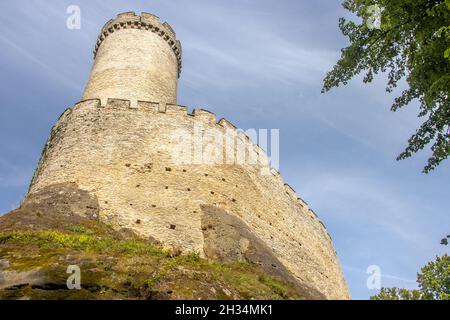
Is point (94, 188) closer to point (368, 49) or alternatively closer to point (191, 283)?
point (191, 283)

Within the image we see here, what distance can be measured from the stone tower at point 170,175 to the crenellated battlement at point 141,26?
4.70 ft

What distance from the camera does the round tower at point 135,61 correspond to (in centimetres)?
1941

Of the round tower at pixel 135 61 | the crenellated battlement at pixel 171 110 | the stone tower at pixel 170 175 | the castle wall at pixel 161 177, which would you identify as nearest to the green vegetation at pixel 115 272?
the stone tower at pixel 170 175

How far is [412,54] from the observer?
893 cm

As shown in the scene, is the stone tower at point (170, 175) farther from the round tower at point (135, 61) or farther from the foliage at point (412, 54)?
the foliage at point (412, 54)

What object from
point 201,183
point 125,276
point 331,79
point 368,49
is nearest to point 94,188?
point 201,183

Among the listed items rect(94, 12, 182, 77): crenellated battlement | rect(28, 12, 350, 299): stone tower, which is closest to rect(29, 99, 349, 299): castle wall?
rect(28, 12, 350, 299): stone tower

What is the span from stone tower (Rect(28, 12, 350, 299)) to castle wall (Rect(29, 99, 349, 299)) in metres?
0.03

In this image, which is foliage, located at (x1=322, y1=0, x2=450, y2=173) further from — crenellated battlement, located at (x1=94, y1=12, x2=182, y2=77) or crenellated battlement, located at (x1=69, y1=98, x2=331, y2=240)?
crenellated battlement, located at (x1=94, y1=12, x2=182, y2=77)

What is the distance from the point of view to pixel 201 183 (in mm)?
15438

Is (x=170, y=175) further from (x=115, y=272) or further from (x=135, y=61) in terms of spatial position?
(x=135, y=61)

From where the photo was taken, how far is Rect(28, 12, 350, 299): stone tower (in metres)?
13.7
